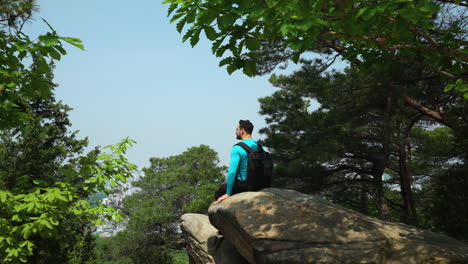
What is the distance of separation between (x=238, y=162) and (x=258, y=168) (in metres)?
0.49

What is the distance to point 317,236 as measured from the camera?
6.27 m

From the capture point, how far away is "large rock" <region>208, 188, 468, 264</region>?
582 centimetres

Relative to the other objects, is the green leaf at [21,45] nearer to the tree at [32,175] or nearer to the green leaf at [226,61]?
the tree at [32,175]

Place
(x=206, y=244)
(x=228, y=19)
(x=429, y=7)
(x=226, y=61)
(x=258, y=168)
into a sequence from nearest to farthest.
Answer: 1. (x=429, y=7)
2. (x=228, y=19)
3. (x=226, y=61)
4. (x=258, y=168)
5. (x=206, y=244)

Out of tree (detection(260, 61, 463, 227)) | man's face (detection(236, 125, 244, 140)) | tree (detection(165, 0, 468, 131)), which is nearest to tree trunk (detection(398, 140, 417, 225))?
tree (detection(260, 61, 463, 227))

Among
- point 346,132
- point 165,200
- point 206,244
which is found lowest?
point 206,244

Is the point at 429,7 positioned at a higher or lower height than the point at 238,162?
higher

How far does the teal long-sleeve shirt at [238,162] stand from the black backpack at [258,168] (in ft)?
0.25

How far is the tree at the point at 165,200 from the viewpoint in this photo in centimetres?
2567

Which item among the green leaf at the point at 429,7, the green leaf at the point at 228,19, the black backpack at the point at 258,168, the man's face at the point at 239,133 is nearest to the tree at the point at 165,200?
the black backpack at the point at 258,168

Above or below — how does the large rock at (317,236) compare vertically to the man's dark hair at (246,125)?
below

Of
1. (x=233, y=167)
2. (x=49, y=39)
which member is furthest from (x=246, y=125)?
(x=49, y=39)

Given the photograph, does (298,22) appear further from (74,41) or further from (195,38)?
(74,41)

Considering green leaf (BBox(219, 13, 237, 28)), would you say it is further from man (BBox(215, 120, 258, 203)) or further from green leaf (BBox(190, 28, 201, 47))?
man (BBox(215, 120, 258, 203))
